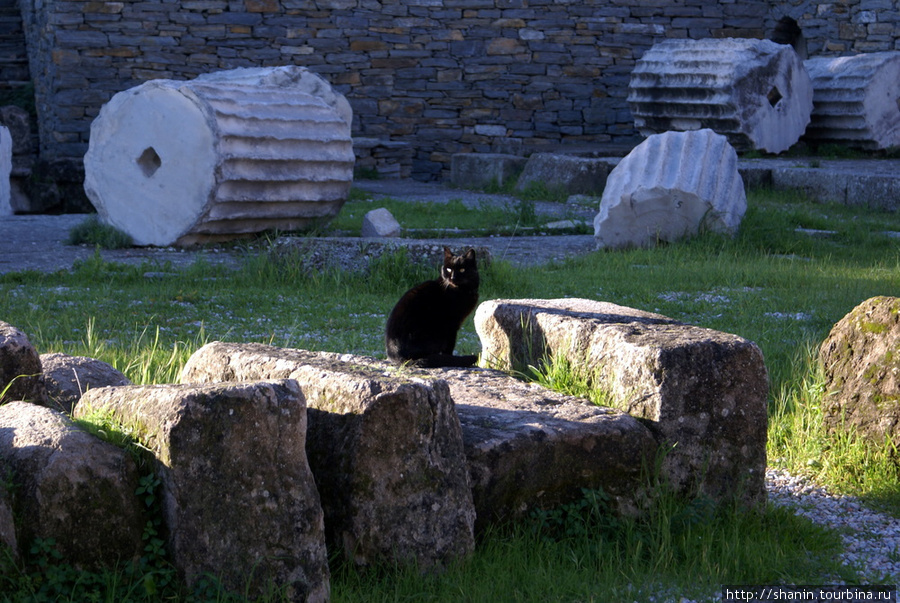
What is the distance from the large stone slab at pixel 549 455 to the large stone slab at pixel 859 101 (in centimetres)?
1042

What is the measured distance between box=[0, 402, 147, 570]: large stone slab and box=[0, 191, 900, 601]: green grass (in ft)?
0.27

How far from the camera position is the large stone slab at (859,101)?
39.5 ft

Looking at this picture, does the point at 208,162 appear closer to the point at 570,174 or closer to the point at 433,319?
the point at 433,319

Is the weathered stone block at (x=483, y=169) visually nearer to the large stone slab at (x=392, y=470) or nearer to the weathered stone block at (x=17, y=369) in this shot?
the weathered stone block at (x=17, y=369)

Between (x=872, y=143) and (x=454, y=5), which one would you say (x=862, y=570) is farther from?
(x=454, y=5)

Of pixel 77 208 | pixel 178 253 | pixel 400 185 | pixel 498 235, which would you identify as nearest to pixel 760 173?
pixel 498 235

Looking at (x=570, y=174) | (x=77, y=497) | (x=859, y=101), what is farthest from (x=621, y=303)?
(x=859, y=101)

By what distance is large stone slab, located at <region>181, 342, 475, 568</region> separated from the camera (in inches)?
93.0

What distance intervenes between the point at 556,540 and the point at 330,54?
482 inches

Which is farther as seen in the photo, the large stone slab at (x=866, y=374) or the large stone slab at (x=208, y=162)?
the large stone slab at (x=208, y=162)

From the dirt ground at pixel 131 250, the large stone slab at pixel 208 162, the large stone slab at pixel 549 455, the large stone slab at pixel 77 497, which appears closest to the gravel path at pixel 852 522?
the large stone slab at pixel 549 455

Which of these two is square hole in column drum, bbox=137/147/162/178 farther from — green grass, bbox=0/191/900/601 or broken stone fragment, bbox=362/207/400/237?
broken stone fragment, bbox=362/207/400/237

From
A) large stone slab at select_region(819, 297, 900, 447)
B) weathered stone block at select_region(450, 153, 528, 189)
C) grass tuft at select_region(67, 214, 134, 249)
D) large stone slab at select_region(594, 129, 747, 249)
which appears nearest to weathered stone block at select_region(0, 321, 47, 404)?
large stone slab at select_region(819, 297, 900, 447)

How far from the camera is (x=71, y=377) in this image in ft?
10.5
